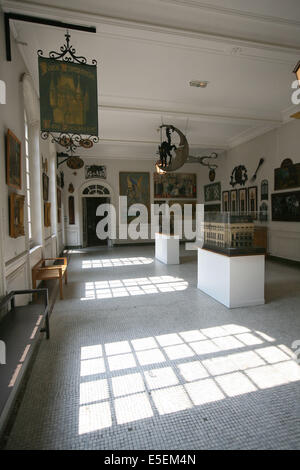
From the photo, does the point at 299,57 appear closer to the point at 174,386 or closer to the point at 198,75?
the point at 198,75

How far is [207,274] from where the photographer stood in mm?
5160

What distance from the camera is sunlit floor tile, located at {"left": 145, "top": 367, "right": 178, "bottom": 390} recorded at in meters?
2.42

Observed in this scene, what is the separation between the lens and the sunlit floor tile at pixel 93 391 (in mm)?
2236

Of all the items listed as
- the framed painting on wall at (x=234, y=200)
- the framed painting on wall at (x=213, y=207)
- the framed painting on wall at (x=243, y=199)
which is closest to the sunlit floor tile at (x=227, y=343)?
the framed painting on wall at (x=243, y=199)

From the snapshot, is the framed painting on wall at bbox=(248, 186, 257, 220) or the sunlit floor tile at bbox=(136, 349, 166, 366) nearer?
the sunlit floor tile at bbox=(136, 349, 166, 366)

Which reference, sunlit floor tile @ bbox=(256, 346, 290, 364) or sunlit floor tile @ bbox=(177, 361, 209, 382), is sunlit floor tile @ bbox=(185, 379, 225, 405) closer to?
sunlit floor tile @ bbox=(177, 361, 209, 382)

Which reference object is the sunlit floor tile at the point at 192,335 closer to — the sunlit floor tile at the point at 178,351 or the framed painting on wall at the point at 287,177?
the sunlit floor tile at the point at 178,351

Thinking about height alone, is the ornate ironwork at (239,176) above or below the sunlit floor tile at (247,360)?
above

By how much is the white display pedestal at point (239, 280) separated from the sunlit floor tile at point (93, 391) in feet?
8.78

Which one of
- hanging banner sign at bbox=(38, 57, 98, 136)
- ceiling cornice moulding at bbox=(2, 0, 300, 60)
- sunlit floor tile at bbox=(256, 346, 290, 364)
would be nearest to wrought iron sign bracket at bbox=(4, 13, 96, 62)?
ceiling cornice moulding at bbox=(2, 0, 300, 60)

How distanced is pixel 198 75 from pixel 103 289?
16.9 feet

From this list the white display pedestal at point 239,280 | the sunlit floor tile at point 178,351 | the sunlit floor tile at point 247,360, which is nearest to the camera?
the sunlit floor tile at point 247,360

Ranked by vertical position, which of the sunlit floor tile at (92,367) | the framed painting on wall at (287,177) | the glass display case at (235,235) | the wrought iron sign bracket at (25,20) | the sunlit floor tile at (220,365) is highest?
the wrought iron sign bracket at (25,20)

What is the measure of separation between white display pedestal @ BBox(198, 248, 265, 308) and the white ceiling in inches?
146
